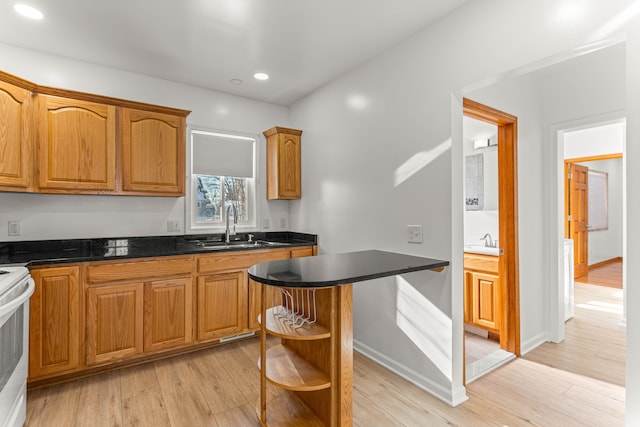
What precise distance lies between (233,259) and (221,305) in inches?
17.1

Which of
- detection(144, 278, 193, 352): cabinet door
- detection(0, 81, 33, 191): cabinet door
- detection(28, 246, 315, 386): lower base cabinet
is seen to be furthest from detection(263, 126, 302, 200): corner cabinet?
detection(0, 81, 33, 191): cabinet door

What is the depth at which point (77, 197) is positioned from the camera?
9.38 ft

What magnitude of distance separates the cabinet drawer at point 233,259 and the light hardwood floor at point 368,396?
2.54ft

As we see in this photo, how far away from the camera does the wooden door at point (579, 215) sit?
5.65 meters

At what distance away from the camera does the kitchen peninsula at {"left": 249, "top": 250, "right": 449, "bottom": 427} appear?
66.2 inches

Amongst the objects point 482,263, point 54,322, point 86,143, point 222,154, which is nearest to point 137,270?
point 54,322

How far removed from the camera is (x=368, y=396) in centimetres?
221

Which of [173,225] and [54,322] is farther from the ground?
[173,225]

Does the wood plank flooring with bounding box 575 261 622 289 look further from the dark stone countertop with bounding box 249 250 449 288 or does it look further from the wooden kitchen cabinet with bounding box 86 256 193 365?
the wooden kitchen cabinet with bounding box 86 256 193 365

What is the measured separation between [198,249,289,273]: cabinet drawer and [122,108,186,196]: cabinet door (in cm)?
73

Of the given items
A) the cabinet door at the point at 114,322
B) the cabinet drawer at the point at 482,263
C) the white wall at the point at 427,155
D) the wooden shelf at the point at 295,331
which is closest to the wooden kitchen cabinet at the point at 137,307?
the cabinet door at the point at 114,322

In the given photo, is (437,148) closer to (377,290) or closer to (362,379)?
(377,290)

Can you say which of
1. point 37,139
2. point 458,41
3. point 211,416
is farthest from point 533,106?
point 37,139

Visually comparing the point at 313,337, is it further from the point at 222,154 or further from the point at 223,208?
the point at 222,154
